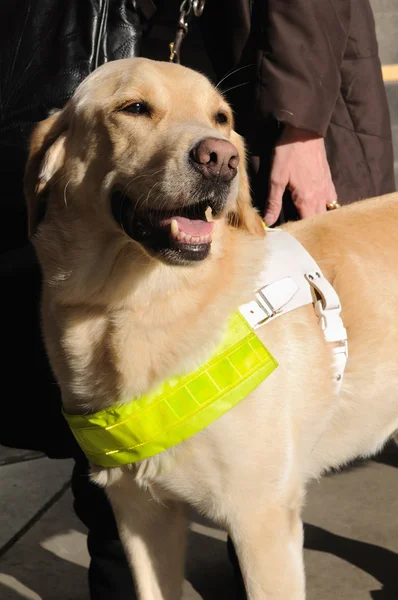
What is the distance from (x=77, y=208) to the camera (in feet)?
7.52

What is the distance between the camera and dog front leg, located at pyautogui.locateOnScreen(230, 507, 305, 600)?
7.16ft

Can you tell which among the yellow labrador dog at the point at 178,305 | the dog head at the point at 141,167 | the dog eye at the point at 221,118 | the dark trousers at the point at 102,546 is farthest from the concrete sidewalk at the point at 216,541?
the dog eye at the point at 221,118

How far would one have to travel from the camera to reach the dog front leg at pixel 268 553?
2.18 meters

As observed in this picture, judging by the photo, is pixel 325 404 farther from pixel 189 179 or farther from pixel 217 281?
pixel 189 179

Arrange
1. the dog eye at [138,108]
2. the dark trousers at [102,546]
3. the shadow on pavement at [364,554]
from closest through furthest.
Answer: the dog eye at [138,108] < the dark trousers at [102,546] < the shadow on pavement at [364,554]

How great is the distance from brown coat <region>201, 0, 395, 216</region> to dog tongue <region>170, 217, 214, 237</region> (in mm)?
575

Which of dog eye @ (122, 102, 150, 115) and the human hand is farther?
the human hand

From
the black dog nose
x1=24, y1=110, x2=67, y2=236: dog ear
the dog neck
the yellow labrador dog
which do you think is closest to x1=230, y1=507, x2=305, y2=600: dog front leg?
the yellow labrador dog

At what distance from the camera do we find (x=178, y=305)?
7.34ft

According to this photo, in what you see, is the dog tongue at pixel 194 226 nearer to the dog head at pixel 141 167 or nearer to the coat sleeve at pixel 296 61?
the dog head at pixel 141 167

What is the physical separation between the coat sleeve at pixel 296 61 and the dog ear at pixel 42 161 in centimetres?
65

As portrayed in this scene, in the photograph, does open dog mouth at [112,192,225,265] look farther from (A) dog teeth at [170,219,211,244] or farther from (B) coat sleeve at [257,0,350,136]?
(B) coat sleeve at [257,0,350,136]

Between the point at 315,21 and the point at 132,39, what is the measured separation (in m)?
0.58

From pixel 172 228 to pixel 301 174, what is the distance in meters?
0.77
